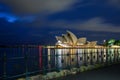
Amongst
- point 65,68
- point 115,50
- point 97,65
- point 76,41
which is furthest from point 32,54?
point 76,41

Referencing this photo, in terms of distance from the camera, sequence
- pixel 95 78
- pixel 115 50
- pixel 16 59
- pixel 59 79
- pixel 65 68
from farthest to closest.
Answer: pixel 115 50 → pixel 65 68 → pixel 95 78 → pixel 59 79 → pixel 16 59

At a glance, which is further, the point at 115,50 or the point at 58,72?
the point at 115,50

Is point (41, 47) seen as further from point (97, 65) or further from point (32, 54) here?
point (97, 65)

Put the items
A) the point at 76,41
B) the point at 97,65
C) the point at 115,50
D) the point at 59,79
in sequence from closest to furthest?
the point at 59,79 < the point at 97,65 < the point at 115,50 < the point at 76,41

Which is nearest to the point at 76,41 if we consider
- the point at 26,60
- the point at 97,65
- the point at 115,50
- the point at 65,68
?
the point at 115,50

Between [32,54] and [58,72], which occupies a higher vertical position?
[32,54]

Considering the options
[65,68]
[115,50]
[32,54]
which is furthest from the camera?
[115,50]

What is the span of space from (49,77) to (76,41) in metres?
67.7

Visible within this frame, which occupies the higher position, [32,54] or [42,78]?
[32,54]

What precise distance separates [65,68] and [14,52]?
686cm

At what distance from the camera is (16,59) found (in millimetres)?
13180

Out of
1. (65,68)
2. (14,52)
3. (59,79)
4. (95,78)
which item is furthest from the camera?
(65,68)

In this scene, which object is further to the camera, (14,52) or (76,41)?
(76,41)

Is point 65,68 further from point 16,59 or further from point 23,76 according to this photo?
point 16,59
